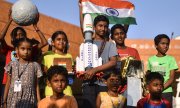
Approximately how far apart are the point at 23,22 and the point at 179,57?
10501 millimetres

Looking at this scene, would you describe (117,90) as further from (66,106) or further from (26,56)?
(26,56)

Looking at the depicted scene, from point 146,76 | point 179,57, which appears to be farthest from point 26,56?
point 179,57

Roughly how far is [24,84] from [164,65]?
Answer: 229 cm

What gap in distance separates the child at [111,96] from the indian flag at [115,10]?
356 cm

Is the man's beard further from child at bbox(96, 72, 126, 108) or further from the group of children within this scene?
child at bbox(96, 72, 126, 108)

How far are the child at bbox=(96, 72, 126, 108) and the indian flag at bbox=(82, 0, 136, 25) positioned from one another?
3.56 m

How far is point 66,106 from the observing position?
5.02m

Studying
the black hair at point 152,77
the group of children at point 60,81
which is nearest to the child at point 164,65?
the group of children at point 60,81

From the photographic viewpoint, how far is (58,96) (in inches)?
200

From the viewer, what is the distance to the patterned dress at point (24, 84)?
5367mm

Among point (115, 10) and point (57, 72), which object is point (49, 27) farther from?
point (57, 72)

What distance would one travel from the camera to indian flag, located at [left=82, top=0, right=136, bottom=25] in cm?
927

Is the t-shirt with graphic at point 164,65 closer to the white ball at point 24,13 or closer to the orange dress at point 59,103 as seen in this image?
the orange dress at point 59,103

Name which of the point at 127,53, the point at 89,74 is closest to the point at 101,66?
the point at 89,74
